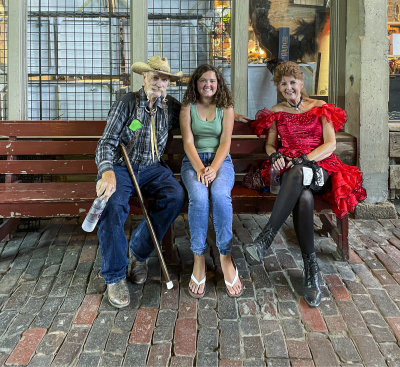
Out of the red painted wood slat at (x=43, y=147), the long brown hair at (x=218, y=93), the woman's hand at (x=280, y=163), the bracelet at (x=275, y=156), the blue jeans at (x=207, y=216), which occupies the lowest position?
the blue jeans at (x=207, y=216)

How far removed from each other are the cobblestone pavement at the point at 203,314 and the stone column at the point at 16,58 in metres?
1.65

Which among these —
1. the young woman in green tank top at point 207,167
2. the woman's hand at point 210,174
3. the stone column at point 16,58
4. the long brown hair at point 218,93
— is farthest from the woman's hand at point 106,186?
the stone column at point 16,58

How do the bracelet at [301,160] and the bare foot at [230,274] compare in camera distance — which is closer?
the bare foot at [230,274]

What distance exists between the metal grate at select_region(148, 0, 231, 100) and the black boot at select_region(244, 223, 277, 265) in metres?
2.58

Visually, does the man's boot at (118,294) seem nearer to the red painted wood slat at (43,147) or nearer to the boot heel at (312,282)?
the boot heel at (312,282)

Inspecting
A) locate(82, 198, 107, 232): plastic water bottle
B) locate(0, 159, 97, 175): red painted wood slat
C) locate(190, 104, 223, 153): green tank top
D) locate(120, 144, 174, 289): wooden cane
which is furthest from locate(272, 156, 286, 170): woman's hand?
locate(0, 159, 97, 175): red painted wood slat

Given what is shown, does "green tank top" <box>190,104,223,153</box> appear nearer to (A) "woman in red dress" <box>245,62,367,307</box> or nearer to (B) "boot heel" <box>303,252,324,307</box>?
(A) "woman in red dress" <box>245,62,367,307</box>

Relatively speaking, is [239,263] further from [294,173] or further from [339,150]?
[339,150]

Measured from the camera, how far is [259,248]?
→ 116 inches

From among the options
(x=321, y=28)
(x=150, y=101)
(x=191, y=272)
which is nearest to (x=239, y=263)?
(x=191, y=272)

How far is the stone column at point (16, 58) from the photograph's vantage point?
4.60 meters

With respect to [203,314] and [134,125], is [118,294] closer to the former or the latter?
[203,314]

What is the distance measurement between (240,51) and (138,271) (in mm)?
2758

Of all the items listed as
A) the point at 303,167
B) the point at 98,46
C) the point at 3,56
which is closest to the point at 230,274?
the point at 303,167
